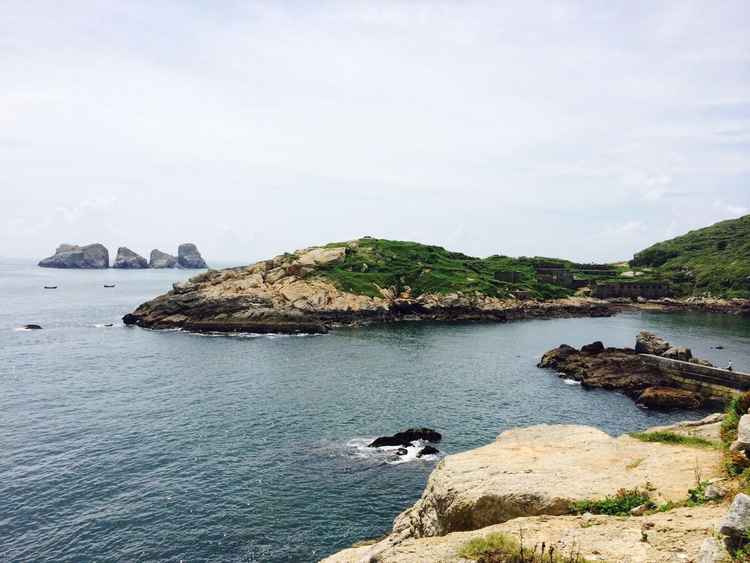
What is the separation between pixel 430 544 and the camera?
15438 millimetres

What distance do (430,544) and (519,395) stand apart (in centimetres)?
5073

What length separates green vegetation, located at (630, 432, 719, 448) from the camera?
73.8 ft

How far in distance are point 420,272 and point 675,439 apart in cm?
13446

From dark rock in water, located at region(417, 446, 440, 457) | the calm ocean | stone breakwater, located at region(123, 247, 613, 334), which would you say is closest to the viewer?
the calm ocean

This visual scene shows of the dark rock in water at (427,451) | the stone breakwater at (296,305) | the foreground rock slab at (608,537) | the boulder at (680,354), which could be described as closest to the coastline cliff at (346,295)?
the stone breakwater at (296,305)

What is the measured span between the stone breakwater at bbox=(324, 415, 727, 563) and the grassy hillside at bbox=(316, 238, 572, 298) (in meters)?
113

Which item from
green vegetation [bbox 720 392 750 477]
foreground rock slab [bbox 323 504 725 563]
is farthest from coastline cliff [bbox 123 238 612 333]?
foreground rock slab [bbox 323 504 725 563]

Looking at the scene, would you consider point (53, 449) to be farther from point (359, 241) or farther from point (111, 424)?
point (359, 241)

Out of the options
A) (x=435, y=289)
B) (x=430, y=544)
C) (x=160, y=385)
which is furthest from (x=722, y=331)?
(x=430, y=544)

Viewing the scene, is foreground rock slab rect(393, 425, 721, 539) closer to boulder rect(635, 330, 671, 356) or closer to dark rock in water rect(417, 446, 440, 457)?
dark rock in water rect(417, 446, 440, 457)

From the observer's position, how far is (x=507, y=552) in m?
13.2

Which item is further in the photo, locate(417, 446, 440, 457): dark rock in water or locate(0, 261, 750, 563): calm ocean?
locate(417, 446, 440, 457): dark rock in water

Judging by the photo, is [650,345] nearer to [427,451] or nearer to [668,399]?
[668,399]

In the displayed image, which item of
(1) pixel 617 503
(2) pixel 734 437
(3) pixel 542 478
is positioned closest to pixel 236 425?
(3) pixel 542 478
